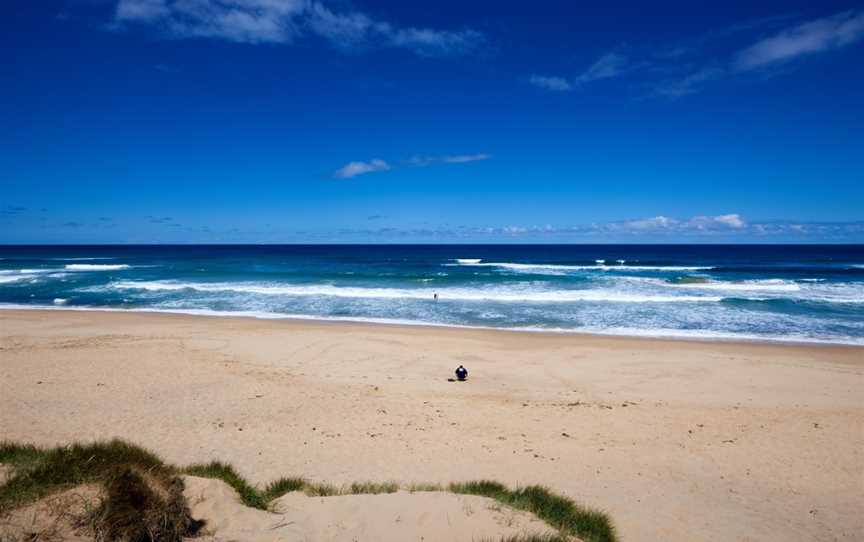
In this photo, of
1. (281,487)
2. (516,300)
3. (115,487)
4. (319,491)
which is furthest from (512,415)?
(516,300)

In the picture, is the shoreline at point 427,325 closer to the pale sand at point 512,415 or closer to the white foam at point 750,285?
the pale sand at point 512,415

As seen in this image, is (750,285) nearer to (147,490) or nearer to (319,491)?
(319,491)

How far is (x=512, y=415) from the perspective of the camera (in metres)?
8.62

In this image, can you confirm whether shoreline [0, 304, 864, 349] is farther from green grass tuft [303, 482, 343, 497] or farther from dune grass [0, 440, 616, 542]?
green grass tuft [303, 482, 343, 497]

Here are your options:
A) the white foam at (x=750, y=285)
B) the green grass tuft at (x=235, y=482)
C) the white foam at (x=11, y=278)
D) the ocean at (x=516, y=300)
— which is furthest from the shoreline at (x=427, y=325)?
the white foam at (x=750, y=285)

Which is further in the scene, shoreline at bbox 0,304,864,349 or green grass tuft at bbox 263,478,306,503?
shoreline at bbox 0,304,864,349

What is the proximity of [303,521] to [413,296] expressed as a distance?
2355 centimetres

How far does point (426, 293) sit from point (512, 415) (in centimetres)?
2060

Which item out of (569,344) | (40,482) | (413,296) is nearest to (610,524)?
(40,482)

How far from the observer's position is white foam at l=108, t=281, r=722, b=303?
26.3 m

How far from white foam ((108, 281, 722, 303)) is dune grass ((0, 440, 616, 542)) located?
835 inches

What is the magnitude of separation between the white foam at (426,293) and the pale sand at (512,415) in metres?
11.2

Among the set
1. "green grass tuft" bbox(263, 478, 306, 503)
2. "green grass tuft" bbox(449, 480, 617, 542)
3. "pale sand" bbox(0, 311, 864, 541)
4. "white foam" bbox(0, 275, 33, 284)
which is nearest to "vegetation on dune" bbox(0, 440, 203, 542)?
"green grass tuft" bbox(263, 478, 306, 503)

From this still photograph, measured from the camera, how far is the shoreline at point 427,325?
1587 cm
